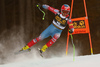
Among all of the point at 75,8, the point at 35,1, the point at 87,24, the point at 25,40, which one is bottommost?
the point at 25,40

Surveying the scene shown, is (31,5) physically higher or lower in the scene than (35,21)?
higher

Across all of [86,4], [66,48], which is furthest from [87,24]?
[66,48]

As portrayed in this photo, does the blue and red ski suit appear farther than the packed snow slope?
Yes

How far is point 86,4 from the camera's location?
301cm

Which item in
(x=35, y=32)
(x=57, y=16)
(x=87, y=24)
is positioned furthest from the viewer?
(x=35, y=32)

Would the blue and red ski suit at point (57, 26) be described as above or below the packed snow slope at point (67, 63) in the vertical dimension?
above

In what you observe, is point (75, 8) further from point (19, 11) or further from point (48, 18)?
point (19, 11)

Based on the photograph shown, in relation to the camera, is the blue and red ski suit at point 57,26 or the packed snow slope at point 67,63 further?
the blue and red ski suit at point 57,26

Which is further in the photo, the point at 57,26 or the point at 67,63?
the point at 57,26

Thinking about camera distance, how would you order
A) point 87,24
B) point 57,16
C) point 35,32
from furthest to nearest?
Result: point 35,32, point 87,24, point 57,16

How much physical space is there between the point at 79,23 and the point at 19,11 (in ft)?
4.46

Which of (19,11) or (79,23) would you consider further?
(19,11)

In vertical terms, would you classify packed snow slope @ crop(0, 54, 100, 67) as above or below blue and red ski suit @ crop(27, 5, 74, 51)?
below

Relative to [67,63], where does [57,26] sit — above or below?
above
